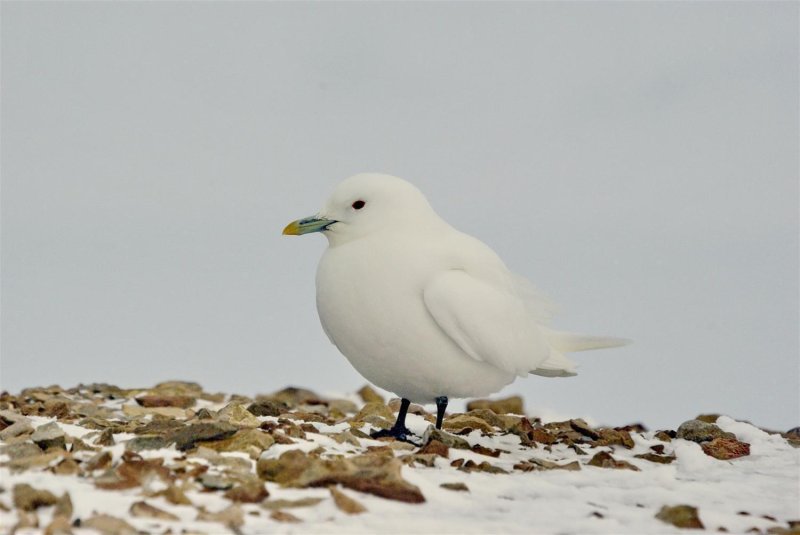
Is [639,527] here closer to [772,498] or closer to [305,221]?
[772,498]

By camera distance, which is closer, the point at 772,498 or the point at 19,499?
the point at 19,499

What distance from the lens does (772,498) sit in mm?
5777

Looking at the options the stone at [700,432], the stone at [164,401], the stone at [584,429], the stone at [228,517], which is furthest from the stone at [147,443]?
the stone at [700,432]

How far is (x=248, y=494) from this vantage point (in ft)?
15.7

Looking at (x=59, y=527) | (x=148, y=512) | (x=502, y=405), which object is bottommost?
(x=59, y=527)

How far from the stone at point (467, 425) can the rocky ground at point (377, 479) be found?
2.7 inches

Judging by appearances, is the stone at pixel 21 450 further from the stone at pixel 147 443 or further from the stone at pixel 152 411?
the stone at pixel 152 411

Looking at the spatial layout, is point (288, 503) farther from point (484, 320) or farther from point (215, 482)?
point (484, 320)

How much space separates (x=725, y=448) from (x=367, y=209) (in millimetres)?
3294

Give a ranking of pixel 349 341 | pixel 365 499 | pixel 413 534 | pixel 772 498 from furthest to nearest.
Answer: pixel 349 341 < pixel 772 498 < pixel 365 499 < pixel 413 534

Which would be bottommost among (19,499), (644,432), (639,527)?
(19,499)

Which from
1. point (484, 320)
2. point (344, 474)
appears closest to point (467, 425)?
point (484, 320)

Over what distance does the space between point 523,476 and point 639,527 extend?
1057 mm

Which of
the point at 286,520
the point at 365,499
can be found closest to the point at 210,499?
the point at 286,520
